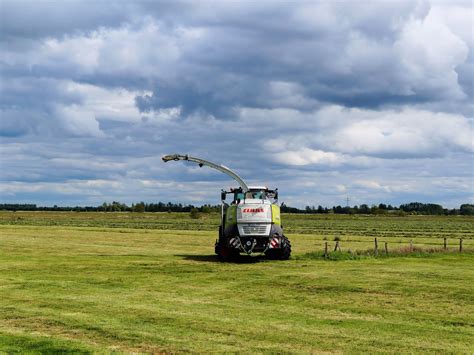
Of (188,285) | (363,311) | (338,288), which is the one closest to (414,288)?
(338,288)

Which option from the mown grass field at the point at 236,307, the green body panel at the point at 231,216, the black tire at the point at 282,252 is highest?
the green body panel at the point at 231,216

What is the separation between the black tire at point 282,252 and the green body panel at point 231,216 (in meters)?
2.95

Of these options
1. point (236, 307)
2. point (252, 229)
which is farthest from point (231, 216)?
point (236, 307)

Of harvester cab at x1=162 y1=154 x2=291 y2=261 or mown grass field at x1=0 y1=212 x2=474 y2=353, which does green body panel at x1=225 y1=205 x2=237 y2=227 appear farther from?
mown grass field at x1=0 y1=212 x2=474 y2=353

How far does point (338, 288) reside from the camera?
74.9 feet

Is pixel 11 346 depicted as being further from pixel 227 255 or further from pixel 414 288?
pixel 227 255

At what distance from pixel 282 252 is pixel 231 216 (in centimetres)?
363

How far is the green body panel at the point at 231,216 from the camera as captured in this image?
34.6 metres

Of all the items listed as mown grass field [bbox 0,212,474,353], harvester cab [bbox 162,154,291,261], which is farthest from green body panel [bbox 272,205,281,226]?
mown grass field [bbox 0,212,474,353]

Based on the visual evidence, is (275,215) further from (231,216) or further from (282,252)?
(231,216)

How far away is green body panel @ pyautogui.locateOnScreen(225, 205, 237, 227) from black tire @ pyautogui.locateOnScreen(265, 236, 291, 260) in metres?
2.95

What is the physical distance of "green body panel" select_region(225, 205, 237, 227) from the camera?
34625 millimetres

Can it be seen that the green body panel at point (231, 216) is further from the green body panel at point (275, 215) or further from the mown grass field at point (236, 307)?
the mown grass field at point (236, 307)

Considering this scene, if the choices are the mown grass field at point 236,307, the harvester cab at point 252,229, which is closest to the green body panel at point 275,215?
the harvester cab at point 252,229
